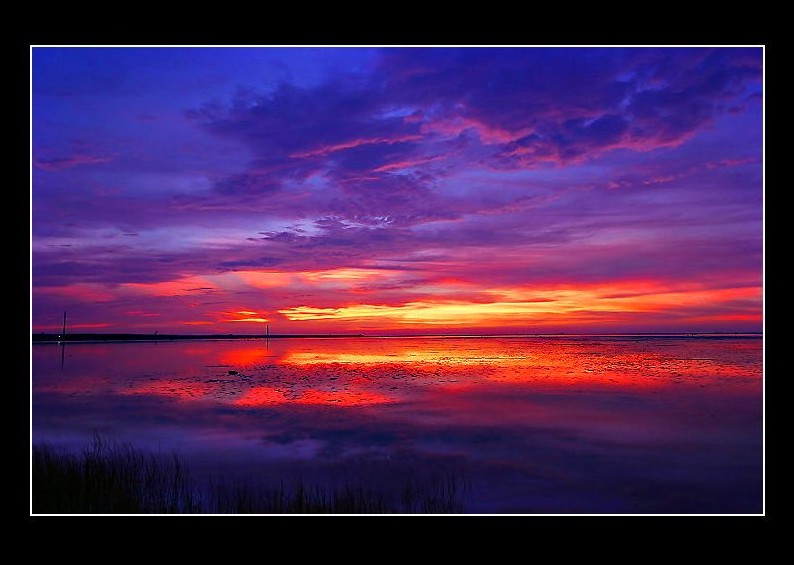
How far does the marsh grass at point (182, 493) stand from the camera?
7609mm

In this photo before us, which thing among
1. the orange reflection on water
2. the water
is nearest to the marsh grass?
the water

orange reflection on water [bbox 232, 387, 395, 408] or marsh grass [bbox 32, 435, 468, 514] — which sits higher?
marsh grass [bbox 32, 435, 468, 514]

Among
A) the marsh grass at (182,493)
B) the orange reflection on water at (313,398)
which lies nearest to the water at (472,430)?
the orange reflection on water at (313,398)

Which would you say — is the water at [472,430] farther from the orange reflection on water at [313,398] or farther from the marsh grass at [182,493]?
the marsh grass at [182,493]

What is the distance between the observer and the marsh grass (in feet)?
25.0

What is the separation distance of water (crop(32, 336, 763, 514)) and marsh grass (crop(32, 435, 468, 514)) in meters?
0.48

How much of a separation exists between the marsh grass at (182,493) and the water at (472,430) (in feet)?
1.58

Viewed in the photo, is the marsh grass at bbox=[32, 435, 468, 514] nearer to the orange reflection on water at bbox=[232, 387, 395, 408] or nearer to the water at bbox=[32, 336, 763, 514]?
the water at bbox=[32, 336, 763, 514]

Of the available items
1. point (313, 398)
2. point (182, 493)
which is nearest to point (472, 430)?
point (313, 398)

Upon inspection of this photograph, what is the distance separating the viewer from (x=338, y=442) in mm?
12016
